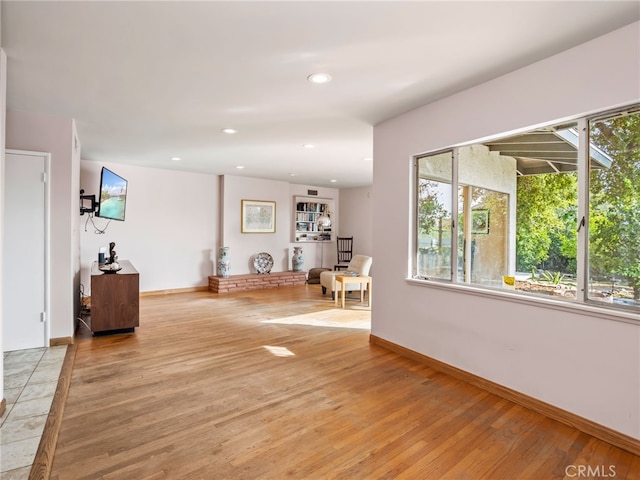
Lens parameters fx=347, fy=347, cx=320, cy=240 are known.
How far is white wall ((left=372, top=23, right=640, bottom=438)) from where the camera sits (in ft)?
6.85

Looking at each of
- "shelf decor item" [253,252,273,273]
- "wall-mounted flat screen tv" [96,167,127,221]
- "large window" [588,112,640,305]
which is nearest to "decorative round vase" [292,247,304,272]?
"shelf decor item" [253,252,273,273]

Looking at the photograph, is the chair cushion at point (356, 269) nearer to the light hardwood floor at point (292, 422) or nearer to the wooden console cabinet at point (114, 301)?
the light hardwood floor at point (292, 422)

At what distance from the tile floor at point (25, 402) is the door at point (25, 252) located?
0.21m

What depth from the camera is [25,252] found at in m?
3.51

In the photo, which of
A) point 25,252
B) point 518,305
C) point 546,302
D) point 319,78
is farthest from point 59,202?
point 546,302

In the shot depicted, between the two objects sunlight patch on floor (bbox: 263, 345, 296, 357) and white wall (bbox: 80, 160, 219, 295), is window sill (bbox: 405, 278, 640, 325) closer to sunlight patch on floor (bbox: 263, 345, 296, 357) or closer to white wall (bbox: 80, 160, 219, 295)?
sunlight patch on floor (bbox: 263, 345, 296, 357)

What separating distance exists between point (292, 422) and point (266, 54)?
2.48m

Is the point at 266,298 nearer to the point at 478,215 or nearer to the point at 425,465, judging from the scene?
the point at 478,215

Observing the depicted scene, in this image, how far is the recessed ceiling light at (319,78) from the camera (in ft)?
8.71

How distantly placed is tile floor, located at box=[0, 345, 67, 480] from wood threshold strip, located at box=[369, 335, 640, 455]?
2.97m

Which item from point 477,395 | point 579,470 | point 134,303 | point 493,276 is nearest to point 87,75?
point 134,303

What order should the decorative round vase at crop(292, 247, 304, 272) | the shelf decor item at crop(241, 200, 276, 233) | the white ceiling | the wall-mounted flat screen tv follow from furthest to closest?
the decorative round vase at crop(292, 247, 304, 272) < the shelf decor item at crop(241, 200, 276, 233) < the wall-mounted flat screen tv < the white ceiling

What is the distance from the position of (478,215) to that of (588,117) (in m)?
1.18

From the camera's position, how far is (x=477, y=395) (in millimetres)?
2734
